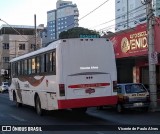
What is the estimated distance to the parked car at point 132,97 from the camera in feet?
67.0

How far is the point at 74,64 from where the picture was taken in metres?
17.1

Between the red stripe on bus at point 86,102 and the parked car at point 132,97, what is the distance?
307cm

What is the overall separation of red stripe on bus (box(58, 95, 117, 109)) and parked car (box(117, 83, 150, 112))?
3067 millimetres

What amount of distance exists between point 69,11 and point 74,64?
30378 mm

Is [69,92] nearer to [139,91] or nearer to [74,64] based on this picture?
[74,64]

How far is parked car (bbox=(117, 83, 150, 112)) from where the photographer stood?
67.0 ft

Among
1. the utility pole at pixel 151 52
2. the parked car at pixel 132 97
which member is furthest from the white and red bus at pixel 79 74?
the utility pole at pixel 151 52

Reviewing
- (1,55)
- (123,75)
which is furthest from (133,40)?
(1,55)

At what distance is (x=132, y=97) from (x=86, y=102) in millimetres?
4224

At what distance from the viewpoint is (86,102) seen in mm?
16969

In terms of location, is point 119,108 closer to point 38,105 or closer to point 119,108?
point 119,108

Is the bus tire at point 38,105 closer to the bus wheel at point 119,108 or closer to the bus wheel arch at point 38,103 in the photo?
the bus wheel arch at point 38,103

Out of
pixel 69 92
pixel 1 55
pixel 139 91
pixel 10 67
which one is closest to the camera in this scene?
pixel 69 92

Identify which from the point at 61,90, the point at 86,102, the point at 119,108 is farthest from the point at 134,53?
the point at 61,90
